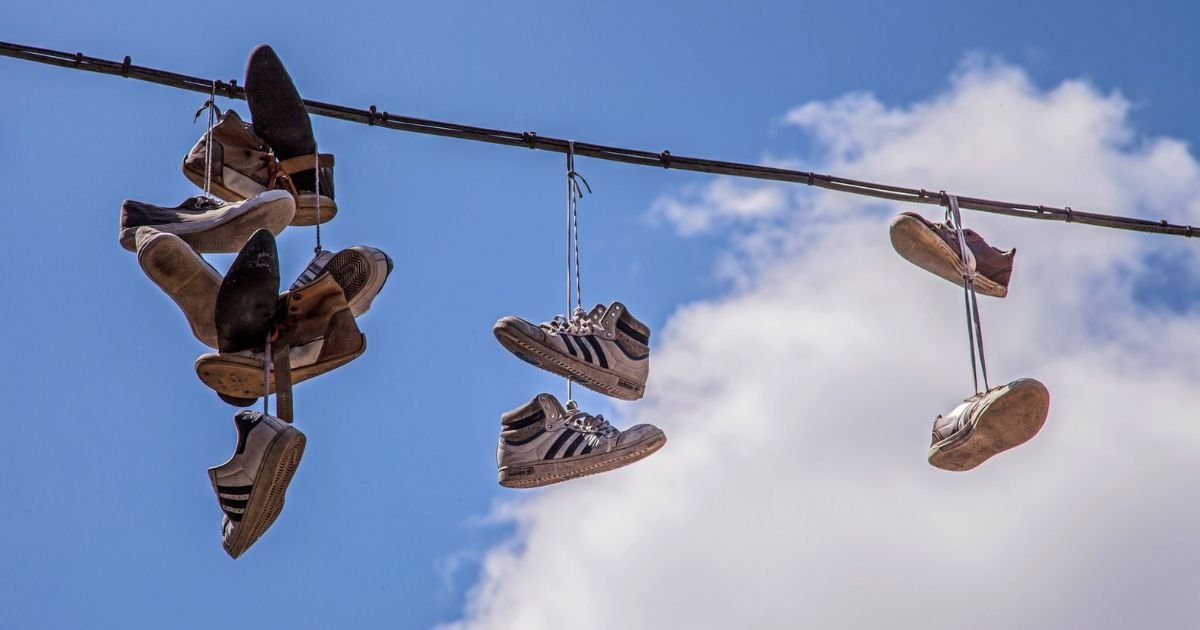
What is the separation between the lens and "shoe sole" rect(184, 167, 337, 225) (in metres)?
7.57

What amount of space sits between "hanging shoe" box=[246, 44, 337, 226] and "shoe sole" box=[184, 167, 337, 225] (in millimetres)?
66

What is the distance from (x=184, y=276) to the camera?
6922 millimetres

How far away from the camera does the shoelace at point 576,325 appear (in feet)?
24.3

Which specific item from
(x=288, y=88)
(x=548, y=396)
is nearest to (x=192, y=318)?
(x=288, y=88)

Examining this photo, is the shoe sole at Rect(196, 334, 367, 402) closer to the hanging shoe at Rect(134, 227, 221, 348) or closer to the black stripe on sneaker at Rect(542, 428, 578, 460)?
the hanging shoe at Rect(134, 227, 221, 348)

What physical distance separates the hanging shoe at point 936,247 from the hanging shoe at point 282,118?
6.39ft

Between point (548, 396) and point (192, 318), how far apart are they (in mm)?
1277

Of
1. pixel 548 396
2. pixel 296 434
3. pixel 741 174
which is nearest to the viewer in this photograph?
pixel 296 434

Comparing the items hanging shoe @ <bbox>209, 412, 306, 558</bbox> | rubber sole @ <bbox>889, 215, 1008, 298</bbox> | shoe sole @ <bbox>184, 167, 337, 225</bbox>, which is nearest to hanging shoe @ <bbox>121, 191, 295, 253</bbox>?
shoe sole @ <bbox>184, 167, 337, 225</bbox>

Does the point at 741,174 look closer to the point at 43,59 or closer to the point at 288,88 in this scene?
the point at 288,88

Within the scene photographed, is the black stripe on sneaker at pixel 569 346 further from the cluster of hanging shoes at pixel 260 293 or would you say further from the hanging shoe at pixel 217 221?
the hanging shoe at pixel 217 221

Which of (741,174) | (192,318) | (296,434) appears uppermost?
(741,174)

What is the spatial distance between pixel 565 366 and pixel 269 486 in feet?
3.74

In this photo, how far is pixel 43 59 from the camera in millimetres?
6691
